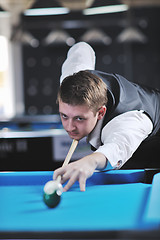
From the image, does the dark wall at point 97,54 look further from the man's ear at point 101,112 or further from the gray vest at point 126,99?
the man's ear at point 101,112

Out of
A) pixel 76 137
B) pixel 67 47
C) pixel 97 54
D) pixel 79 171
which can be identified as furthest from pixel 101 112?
pixel 67 47

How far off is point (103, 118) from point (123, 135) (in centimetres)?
12

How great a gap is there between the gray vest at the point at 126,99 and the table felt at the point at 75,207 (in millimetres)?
310

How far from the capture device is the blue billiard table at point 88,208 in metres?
0.81

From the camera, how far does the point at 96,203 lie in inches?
42.3

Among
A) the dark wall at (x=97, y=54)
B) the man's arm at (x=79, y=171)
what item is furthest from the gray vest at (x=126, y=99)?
the dark wall at (x=97, y=54)

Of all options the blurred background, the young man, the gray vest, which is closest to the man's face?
the young man

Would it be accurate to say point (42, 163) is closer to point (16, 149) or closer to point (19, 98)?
point (16, 149)

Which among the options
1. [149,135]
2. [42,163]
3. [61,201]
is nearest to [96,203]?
[61,201]

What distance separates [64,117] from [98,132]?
0.61 ft

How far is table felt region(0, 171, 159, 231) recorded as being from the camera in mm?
854

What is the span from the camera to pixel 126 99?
5.28 ft

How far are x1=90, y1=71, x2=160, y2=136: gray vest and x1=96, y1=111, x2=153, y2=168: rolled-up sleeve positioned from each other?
4 centimetres

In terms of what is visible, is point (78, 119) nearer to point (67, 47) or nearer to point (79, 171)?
point (79, 171)
